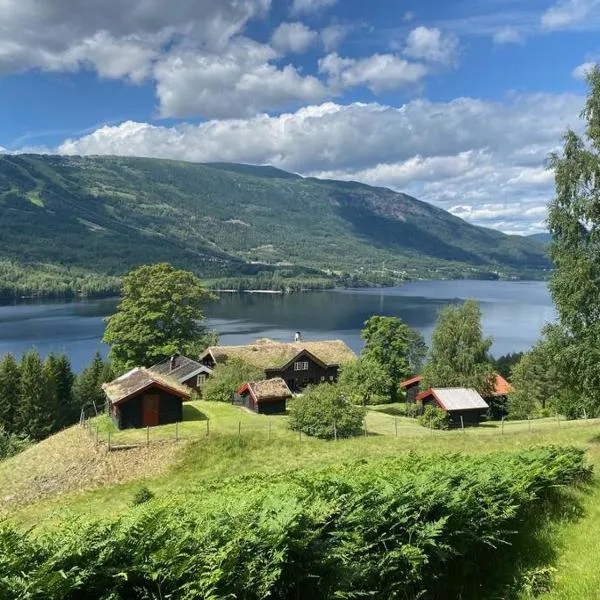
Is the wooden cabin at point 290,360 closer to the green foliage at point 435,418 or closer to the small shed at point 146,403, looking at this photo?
the green foliage at point 435,418

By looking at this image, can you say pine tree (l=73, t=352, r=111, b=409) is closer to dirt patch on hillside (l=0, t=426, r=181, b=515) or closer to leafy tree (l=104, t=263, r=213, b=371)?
leafy tree (l=104, t=263, r=213, b=371)

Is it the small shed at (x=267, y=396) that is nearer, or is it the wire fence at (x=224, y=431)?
the wire fence at (x=224, y=431)

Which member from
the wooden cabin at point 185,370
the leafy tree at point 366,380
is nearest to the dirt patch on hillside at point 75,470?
the wooden cabin at point 185,370

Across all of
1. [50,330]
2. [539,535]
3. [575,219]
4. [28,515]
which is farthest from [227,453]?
[50,330]

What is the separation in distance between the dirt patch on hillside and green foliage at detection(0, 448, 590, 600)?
1026 inches

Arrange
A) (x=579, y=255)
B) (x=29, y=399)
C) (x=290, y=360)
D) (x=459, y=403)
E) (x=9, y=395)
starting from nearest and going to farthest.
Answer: (x=579, y=255), (x=459, y=403), (x=29, y=399), (x=9, y=395), (x=290, y=360)

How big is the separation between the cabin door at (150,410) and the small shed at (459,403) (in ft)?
95.4

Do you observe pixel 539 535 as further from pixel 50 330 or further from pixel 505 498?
pixel 50 330

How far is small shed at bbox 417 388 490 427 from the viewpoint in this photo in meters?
58.4

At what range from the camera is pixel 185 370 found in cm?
6575

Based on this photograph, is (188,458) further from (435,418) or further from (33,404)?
(33,404)

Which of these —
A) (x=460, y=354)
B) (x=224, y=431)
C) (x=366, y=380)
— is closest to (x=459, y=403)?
(x=460, y=354)

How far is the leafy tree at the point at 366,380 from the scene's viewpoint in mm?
69500

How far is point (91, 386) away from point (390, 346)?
4244cm
